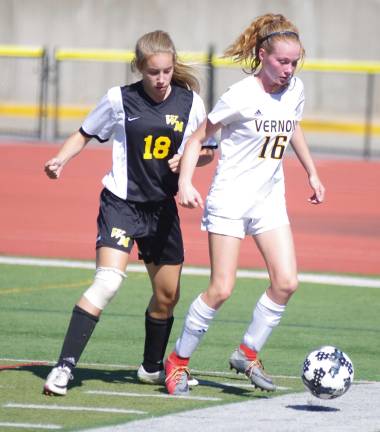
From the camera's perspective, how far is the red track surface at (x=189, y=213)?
15.2 meters

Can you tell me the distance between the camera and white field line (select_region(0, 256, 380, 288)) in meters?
13.2

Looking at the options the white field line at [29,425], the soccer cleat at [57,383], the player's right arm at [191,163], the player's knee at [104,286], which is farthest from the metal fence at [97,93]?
the white field line at [29,425]

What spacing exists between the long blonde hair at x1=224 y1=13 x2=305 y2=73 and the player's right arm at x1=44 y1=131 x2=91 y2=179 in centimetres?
98

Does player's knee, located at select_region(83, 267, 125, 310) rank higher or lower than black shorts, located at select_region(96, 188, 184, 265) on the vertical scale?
lower

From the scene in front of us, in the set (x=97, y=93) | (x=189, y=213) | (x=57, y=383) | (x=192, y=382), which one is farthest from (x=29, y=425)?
(x=97, y=93)

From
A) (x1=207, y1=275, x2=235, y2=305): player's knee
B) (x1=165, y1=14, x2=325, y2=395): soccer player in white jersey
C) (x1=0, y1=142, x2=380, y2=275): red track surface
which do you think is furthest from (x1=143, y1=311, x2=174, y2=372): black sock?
(x1=0, y1=142, x2=380, y2=275): red track surface

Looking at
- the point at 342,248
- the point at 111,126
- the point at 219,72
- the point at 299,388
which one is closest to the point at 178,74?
the point at 111,126

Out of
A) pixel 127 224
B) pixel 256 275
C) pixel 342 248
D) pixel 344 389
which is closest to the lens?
pixel 344 389

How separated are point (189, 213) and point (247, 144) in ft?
37.4

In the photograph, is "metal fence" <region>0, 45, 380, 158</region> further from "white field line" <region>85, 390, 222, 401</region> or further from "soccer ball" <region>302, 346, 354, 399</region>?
"soccer ball" <region>302, 346, 354, 399</region>

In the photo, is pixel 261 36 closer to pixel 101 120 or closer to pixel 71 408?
pixel 101 120

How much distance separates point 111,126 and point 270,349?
2399 millimetres

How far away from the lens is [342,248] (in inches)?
628

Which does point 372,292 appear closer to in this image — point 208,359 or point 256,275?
point 256,275
